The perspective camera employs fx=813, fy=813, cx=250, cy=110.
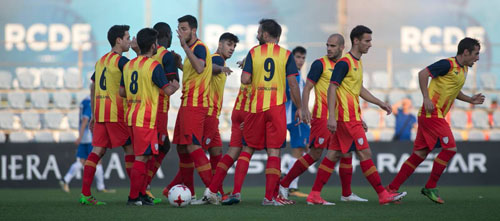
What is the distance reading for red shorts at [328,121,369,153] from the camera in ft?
29.5

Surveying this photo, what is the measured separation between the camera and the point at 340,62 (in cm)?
896

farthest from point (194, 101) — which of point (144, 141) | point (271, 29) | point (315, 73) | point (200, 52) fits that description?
point (315, 73)

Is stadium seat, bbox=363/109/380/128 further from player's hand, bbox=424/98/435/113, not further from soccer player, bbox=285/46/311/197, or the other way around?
player's hand, bbox=424/98/435/113

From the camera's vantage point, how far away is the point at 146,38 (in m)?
8.94

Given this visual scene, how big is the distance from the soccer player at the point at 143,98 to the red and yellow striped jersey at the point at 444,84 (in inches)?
120

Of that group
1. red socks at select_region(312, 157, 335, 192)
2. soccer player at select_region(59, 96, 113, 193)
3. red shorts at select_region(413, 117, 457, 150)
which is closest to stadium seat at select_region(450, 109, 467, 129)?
soccer player at select_region(59, 96, 113, 193)

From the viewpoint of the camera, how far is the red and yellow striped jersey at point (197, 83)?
30.5 feet

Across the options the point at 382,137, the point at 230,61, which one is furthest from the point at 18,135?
the point at 382,137

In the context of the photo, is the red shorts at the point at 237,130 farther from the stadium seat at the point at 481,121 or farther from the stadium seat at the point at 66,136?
the stadium seat at the point at 481,121

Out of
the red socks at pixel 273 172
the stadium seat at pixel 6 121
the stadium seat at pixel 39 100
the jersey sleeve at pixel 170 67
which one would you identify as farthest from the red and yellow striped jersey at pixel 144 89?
the stadium seat at pixel 39 100

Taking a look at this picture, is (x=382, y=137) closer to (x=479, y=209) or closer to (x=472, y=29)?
(x=472, y=29)

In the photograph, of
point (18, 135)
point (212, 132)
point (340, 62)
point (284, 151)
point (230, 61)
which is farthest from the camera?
point (230, 61)

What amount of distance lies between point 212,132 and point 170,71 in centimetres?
102

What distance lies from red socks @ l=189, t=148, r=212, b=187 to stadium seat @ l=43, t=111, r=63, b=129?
962cm
